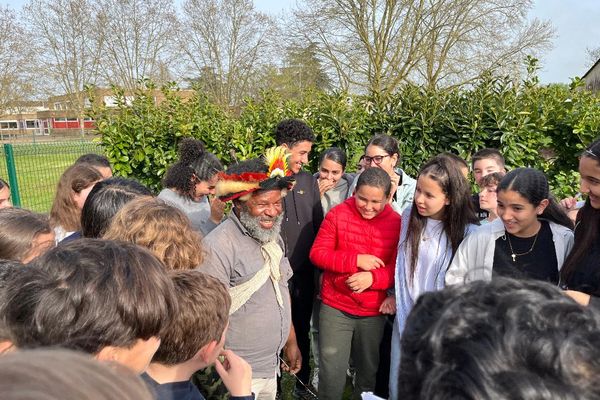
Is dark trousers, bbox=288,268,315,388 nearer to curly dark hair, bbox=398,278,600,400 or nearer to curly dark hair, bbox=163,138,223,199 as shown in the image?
curly dark hair, bbox=163,138,223,199

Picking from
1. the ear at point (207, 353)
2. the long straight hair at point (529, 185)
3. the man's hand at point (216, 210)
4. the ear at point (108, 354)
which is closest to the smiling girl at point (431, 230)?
the long straight hair at point (529, 185)

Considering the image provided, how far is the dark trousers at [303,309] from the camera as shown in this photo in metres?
4.06

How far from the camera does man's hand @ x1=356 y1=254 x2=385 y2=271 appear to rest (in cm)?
317

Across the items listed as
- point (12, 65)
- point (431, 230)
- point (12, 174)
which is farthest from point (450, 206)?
point (12, 65)

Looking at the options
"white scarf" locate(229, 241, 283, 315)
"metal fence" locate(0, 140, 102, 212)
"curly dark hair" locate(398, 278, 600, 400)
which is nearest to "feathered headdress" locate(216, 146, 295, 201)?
"white scarf" locate(229, 241, 283, 315)

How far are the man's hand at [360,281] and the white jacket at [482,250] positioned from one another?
546 millimetres

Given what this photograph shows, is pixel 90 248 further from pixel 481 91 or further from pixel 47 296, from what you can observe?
pixel 481 91

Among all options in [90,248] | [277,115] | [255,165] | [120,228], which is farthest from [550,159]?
[90,248]

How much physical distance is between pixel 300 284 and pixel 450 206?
160 centimetres

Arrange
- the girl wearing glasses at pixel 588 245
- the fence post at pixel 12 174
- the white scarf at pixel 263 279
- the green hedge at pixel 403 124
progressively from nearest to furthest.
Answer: the girl wearing glasses at pixel 588 245, the white scarf at pixel 263 279, the green hedge at pixel 403 124, the fence post at pixel 12 174

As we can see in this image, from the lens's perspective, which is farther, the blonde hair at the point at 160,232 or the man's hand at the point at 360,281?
the man's hand at the point at 360,281

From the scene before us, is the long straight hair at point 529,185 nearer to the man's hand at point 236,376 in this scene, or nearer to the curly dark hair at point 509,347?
the man's hand at point 236,376

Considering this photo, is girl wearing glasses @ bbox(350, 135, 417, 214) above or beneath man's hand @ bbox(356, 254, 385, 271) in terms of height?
above

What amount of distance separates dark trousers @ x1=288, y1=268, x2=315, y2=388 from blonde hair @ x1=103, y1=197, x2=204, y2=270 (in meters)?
2.09
